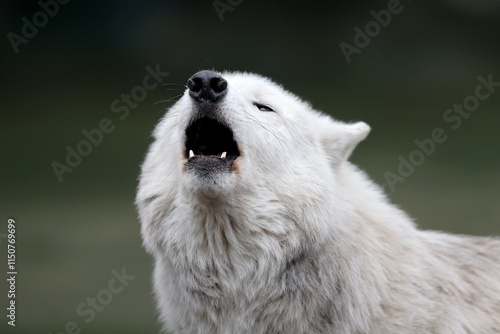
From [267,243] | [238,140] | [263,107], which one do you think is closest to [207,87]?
[238,140]

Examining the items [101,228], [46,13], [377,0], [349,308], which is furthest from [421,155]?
[349,308]

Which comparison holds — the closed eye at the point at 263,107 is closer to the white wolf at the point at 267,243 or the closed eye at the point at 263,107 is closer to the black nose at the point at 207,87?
the white wolf at the point at 267,243

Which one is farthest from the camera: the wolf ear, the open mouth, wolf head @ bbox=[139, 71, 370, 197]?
the wolf ear

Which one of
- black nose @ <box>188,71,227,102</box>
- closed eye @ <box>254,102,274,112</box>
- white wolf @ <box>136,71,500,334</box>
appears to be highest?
closed eye @ <box>254,102,274,112</box>

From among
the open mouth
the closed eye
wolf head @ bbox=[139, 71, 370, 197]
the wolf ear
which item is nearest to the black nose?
wolf head @ bbox=[139, 71, 370, 197]

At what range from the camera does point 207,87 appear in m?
4.87

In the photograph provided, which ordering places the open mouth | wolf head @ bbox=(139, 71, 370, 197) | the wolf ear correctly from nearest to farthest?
1. wolf head @ bbox=(139, 71, 370, 197)
2. the open mouth
3. the wolf ear

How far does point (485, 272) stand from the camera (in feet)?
18.2

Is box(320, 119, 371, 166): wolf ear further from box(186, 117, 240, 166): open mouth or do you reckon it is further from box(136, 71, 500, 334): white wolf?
box(186, 117, 240, 166): open mouth

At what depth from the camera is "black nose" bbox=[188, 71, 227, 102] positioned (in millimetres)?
4852

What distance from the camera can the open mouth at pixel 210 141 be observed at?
4.96 metres

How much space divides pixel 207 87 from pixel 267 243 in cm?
110

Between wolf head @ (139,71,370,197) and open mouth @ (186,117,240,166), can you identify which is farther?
open mouth @ (186,117,240,166)

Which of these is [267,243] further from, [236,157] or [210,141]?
[210,141]
